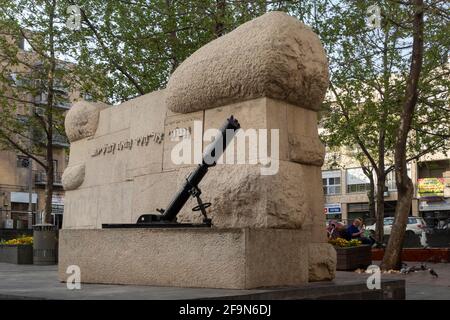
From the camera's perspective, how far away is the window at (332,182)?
184ft

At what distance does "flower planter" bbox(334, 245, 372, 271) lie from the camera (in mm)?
15211

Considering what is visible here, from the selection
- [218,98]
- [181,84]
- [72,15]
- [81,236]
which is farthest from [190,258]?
[72,15]

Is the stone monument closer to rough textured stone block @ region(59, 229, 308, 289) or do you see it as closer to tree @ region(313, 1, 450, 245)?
rough textured stone block @ region(59, 229, 308, 289)

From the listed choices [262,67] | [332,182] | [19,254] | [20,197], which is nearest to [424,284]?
[262,67]

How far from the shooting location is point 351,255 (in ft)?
50.5

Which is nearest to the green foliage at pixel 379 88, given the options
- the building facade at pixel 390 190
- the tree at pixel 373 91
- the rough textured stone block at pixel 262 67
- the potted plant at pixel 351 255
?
the tree at pixel 373 91

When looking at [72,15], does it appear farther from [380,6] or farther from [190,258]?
[190,258]

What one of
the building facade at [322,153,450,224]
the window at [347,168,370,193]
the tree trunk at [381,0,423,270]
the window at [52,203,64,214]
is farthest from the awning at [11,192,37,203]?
the tree trunk at [381,0,423,270]

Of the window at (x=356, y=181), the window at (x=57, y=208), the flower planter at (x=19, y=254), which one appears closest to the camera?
the flower planter at (x=19, y=254)

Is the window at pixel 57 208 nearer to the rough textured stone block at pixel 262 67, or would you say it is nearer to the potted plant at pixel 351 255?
the potted plant at pixel 351 255

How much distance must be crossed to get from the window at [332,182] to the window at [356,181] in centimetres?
117

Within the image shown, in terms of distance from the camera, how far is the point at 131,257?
728cm

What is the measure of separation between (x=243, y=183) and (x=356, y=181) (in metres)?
48.7
